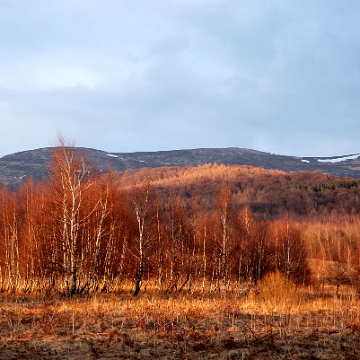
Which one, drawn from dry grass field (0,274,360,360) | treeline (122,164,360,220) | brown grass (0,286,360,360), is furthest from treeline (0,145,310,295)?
treeline (122,164,360,220)

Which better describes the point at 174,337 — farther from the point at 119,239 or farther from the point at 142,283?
the point at 142,283

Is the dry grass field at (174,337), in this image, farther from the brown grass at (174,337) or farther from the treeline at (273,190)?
the treeline at (273,190)

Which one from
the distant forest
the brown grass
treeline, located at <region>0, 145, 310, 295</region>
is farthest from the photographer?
treeline, located at <region>0, 145, 310, 295</region>

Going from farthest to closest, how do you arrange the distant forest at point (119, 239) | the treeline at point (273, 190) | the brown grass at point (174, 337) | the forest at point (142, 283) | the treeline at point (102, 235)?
the treeline at point (273, 190)
the treeline at point (102, 235)
the distant forest at point (119, 239)
the forest at point (142, 283)
the brown grass at point (174, 337)

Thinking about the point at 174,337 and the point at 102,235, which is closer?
the point at 174,337

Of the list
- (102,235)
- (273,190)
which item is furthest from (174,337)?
(273,190)

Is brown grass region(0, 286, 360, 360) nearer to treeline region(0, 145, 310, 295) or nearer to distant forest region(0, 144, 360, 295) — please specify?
distant forest region(0, 144, 360, 295)

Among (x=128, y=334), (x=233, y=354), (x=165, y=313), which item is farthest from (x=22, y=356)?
(x=165, y=313)

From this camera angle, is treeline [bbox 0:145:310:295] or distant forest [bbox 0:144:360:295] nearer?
distant forest [bbox 0:144:360:295]

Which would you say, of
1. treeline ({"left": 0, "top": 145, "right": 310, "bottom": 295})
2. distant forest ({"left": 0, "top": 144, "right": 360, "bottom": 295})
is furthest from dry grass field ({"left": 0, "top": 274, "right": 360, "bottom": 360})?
treeline ({"left": 0, "top": 145, "right": 310, "bottom": 295})

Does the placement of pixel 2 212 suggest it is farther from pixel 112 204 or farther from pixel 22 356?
pixel 22 356

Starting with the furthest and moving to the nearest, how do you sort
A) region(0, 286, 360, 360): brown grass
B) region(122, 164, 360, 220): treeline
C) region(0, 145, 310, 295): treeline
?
region(122, 164, 360, 220): treeline
region(0, 145, 310, 295): treeline
region(0, 286, 360, 360): brown grass

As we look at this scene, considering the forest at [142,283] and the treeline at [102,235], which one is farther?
the treeline at [102,235]

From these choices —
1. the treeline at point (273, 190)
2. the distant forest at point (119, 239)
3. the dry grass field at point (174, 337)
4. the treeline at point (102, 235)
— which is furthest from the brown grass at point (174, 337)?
the treeline at point (273, 190)
